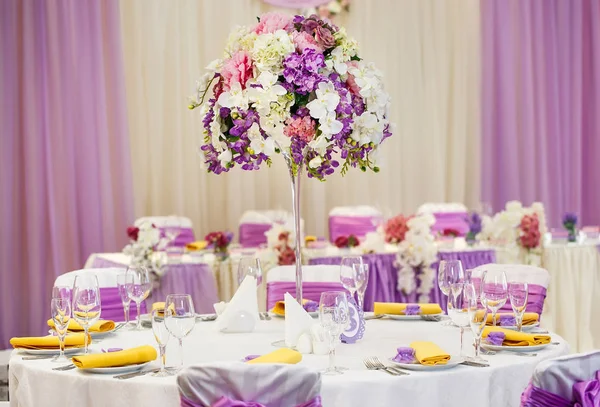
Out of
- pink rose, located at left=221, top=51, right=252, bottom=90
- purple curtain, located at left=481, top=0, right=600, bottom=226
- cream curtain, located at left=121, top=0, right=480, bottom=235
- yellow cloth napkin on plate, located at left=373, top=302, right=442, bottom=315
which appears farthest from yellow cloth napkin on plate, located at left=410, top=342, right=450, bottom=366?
purple curtain, located at left=481, top=0, right=600, bottom=226

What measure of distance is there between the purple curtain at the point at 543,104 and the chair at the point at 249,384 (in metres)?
6.72

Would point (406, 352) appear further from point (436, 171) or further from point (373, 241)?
point (436, 171)

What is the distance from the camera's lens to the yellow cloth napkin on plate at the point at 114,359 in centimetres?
241

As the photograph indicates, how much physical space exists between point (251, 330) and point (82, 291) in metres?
0.69

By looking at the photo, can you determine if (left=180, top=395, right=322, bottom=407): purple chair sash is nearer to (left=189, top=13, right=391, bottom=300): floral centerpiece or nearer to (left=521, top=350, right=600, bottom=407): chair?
(left=521, top=350, right=600, bottom=407): chair

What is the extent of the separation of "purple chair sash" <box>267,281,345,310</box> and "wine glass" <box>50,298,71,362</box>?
1.33 metres

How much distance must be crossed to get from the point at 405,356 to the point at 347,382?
9.6 inches

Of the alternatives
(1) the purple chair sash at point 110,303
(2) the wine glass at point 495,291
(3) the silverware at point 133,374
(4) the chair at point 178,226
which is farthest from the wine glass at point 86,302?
(4) the chair at point 178,226

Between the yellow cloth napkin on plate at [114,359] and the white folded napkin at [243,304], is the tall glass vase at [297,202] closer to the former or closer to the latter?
the white folded napkin at [243,304]

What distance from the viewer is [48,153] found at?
6.72 m

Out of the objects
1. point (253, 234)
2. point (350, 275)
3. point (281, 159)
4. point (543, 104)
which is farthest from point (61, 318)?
point (543, 104)

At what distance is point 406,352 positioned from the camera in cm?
244

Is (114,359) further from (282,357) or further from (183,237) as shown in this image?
(183,237)

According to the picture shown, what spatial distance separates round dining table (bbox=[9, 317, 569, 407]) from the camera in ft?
7.45
